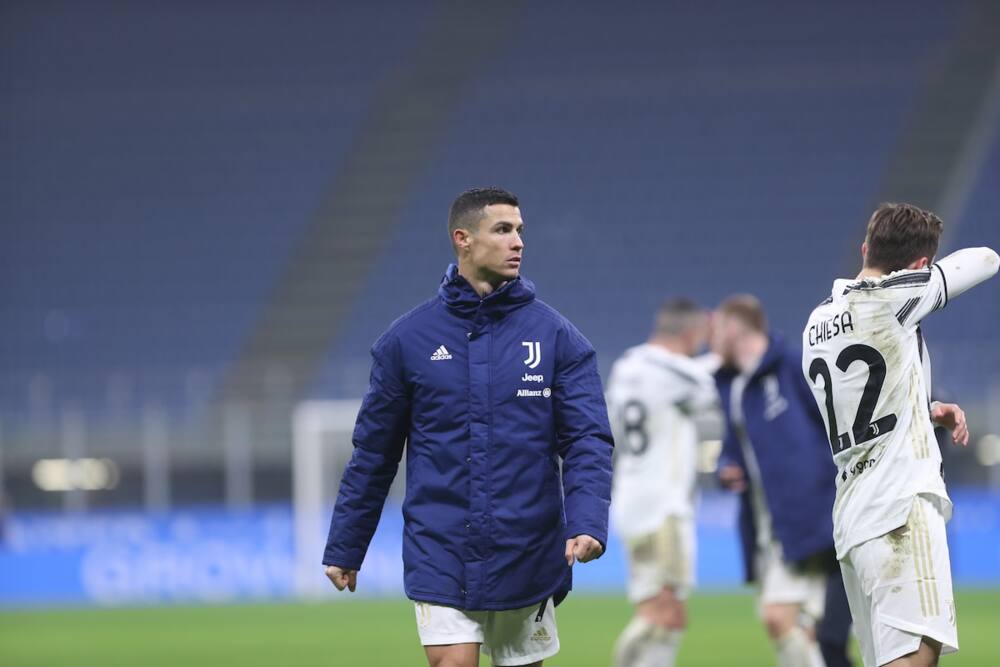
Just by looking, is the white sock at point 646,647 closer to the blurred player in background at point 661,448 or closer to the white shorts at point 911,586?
the blurred player in background at point 661,448

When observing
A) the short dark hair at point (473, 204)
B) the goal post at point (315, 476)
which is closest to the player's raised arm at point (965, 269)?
the short dark hair at point (473, 204)

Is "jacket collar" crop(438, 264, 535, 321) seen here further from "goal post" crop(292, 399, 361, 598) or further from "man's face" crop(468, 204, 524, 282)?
"goal post" crop(292, 399, 361, 598)

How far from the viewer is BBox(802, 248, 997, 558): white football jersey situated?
5371 mm

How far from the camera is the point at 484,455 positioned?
5.62m

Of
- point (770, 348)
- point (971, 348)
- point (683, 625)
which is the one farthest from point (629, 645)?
point (971, 348)

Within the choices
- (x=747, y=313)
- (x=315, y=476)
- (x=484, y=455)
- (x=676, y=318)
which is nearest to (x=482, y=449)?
(x=484, y=455)

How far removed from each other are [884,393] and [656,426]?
4179mm

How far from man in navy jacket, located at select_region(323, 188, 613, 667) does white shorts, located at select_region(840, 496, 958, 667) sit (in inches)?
36.4

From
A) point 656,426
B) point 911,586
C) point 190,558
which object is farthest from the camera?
point 190,558

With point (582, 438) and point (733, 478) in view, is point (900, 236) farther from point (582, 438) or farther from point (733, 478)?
point (733, 478)

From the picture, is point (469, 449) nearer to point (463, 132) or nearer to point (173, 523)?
point (173, 523)

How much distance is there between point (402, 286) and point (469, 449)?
2408 centimetres

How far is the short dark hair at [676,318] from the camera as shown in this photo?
9766 mm

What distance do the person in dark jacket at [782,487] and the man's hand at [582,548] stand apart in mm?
2238
